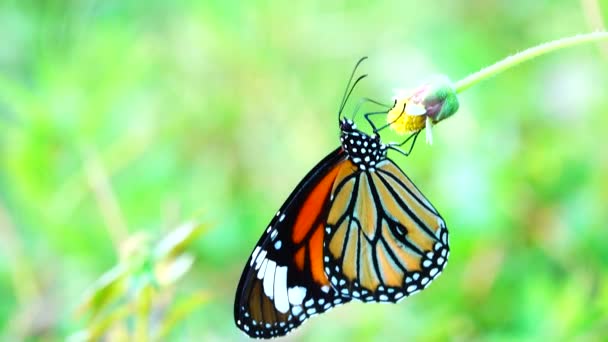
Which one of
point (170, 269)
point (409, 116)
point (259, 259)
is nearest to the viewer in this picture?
point (409, 116)

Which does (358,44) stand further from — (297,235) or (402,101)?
(402,101)

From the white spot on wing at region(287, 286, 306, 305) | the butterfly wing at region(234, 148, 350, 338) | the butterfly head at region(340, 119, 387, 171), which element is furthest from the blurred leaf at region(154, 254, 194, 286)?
the butterfly head at region(340, 119, 387, 171)

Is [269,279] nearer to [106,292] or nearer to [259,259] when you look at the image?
[259,259]

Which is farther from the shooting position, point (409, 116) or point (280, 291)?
point (280, 291)

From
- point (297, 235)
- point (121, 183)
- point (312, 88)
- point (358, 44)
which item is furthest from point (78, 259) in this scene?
point (358, 44)

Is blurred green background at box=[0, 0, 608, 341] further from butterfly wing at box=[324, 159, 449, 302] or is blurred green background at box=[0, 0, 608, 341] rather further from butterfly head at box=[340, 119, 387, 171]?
butterfly head at box=[340, 119, 387, 171]

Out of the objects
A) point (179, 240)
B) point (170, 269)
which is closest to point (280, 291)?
point (170, 269)

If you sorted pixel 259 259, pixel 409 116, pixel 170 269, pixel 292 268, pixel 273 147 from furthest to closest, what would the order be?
1. pixel 273 147
2. pixel 292 268
3. pixel 259 259
4. pixel 170 269
5. pixel 409 116

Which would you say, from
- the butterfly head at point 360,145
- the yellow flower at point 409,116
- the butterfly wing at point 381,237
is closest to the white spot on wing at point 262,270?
the butterfly wing at point 381,237
